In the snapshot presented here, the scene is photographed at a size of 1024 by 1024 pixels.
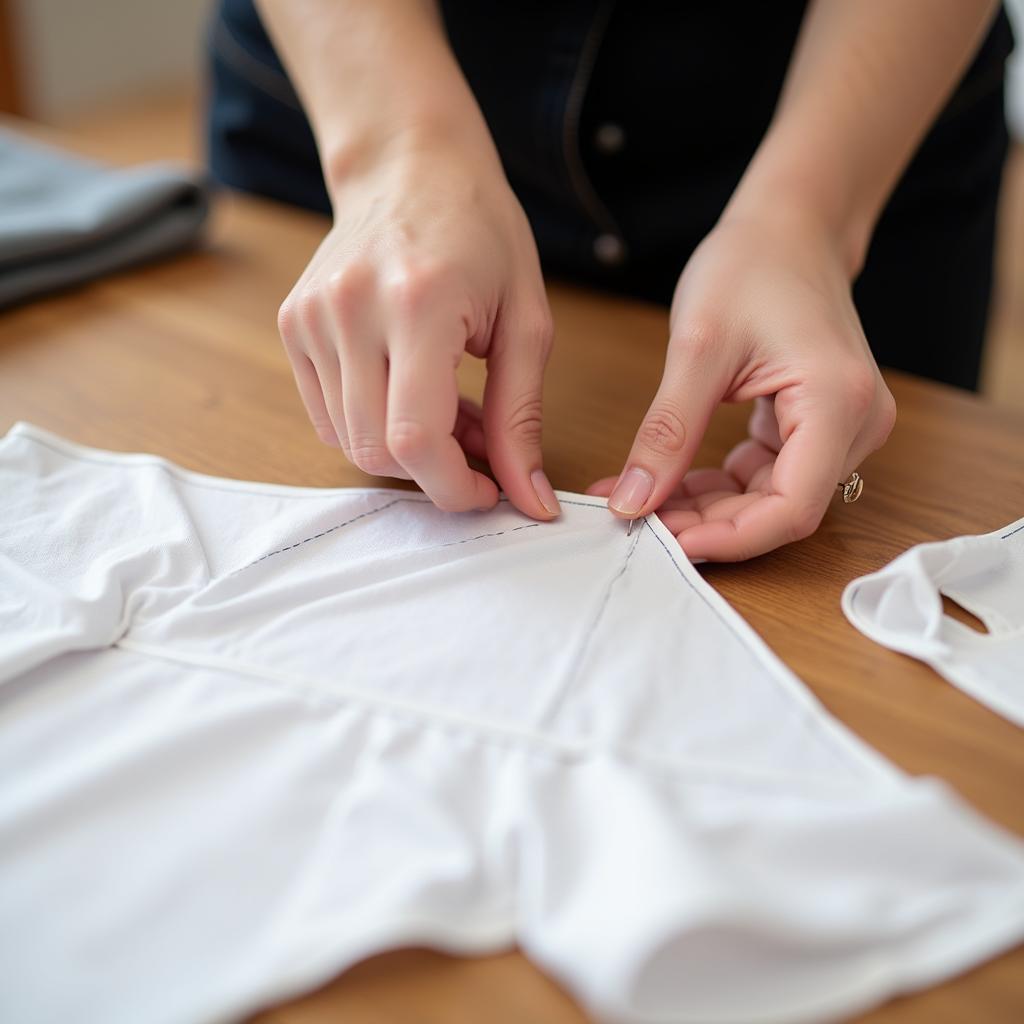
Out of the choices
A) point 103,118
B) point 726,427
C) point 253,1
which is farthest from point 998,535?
point 103,118

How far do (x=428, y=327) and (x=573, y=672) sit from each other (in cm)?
20

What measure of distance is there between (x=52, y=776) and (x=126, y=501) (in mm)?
222

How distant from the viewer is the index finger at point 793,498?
22.2 inches

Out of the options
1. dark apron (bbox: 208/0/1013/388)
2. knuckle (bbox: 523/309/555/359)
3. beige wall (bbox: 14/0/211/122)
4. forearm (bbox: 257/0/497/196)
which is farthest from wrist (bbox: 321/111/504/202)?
beige wall (bbox: 14/0/211/122)

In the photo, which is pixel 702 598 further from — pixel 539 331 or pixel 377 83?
pixel 377 83

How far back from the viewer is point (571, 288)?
0.94 m

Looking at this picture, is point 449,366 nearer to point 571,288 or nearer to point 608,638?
point 608,638

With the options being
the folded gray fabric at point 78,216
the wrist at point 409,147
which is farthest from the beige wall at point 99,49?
the wrist at point 409,147

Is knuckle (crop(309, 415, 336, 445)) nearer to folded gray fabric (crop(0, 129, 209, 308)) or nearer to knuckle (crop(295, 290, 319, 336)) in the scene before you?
knuckle (crop(295, 290, 319, 336))

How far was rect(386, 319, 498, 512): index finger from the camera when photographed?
0.55 metres

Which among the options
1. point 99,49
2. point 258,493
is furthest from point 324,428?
point 99,49

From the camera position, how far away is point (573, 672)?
1.61ft

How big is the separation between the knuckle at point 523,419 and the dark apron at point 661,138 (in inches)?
14.1

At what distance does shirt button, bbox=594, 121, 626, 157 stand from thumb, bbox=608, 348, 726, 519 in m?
0.37
